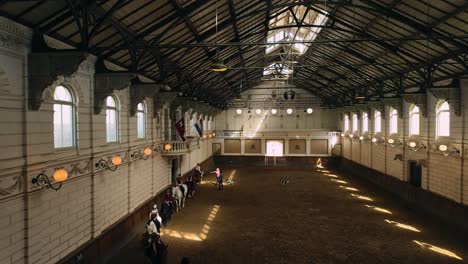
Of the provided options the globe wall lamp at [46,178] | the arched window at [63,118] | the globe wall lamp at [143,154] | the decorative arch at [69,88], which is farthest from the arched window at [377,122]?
the globe wall lamp at [46,178]

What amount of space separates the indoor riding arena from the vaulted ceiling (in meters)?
0.07

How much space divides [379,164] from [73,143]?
22130 millimetres

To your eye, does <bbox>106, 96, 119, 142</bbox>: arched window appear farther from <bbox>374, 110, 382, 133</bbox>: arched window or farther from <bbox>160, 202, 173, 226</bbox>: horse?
<bbox>374, 110, 382, 133</bbox>: arched window

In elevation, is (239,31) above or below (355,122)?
above

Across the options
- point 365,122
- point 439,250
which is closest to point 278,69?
point 365,122

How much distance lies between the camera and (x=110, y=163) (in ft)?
36.1

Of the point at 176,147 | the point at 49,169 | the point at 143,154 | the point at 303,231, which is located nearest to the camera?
the point at 49,169

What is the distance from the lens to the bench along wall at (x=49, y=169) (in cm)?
669

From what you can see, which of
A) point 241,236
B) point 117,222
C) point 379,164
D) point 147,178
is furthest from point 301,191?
point 117,222

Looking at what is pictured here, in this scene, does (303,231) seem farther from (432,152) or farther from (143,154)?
A: (432,152)

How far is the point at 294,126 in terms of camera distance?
36.8m

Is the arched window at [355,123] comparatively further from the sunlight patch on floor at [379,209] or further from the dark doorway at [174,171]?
the dark doorway at [174,171]

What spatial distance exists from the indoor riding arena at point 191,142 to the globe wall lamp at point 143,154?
46mm

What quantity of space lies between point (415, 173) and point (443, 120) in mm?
4744
